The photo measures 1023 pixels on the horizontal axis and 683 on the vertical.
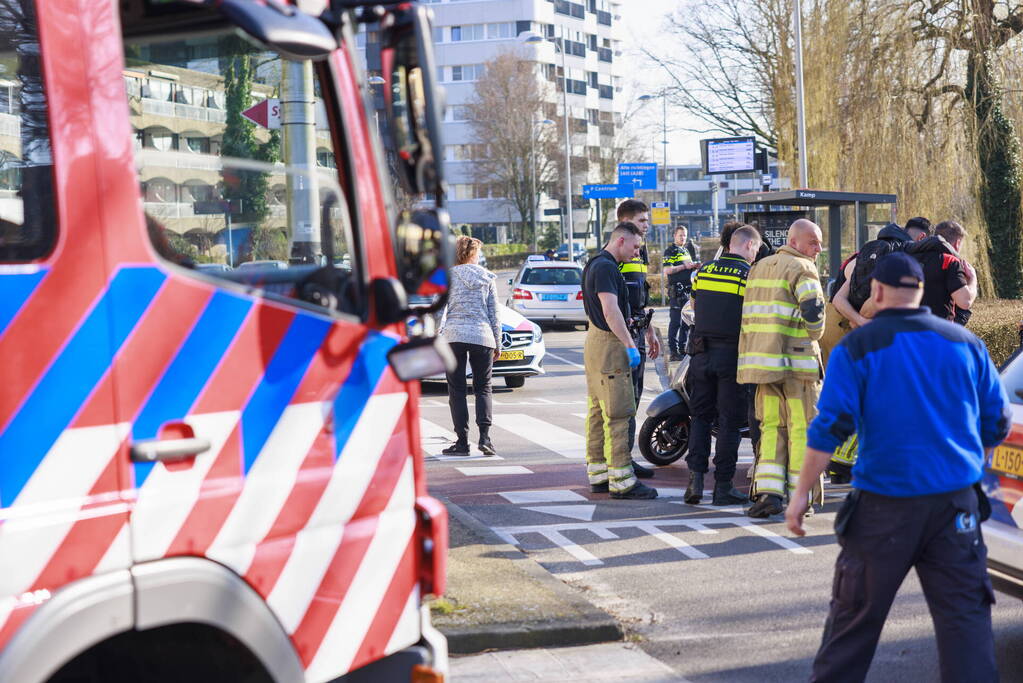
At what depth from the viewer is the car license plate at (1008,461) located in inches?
209

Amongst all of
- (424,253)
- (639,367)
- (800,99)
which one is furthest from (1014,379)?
(800,99)

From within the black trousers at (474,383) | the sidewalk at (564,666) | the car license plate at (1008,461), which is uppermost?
the car license plate at (1008,461)

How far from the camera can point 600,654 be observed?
18.9 feet

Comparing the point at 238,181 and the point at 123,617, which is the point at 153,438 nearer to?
the point at 123,617

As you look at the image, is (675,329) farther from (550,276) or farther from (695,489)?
(695,489)

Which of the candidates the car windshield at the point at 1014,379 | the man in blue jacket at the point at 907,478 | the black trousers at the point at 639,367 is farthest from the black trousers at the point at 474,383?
the man in blue jacket at the point at 907,478

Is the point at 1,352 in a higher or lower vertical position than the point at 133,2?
lower

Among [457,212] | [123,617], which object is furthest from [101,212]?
[457,212]

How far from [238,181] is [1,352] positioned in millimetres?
937

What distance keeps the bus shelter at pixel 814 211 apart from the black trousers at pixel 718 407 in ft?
16.7

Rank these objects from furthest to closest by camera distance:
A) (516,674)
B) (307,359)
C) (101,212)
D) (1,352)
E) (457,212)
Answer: (457,212) < (516,674) < (307,359) < (101,212) < (1,352)

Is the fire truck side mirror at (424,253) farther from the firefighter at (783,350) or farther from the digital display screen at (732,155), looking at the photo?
the digital display screen at (732,155)

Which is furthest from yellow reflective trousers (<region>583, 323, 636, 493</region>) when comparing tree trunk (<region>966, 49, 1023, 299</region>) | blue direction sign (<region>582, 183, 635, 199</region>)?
blue direction sign (<region>582, 183, 635, 199</region>)

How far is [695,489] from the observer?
356 inches
